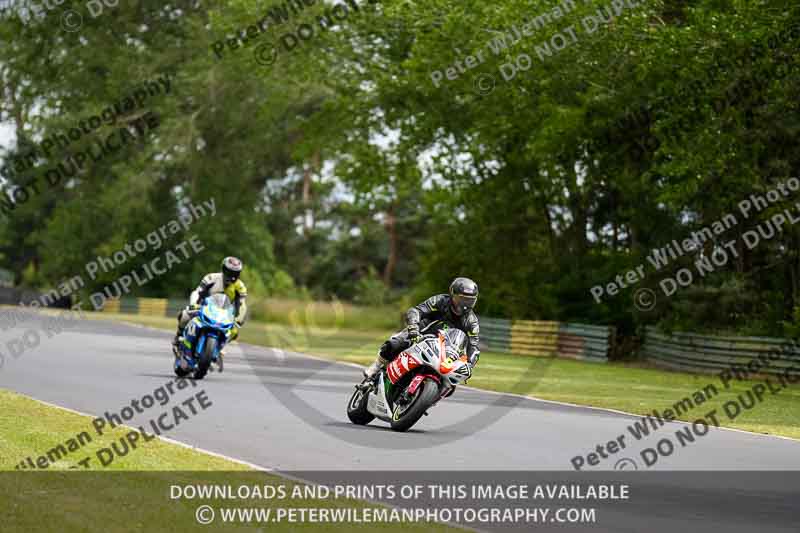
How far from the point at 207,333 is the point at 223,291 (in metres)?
0.68

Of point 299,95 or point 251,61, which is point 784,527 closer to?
point 251,61

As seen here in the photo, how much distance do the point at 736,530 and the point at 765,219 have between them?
23.9 m

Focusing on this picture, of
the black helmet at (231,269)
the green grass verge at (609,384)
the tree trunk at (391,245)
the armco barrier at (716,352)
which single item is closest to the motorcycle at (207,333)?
the black helmet at (231,269)

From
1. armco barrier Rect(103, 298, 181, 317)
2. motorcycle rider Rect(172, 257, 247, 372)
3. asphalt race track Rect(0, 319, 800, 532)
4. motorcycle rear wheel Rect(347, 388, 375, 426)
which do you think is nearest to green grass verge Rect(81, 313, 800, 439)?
asphalt race track Rect(0, 319, 800, 532)

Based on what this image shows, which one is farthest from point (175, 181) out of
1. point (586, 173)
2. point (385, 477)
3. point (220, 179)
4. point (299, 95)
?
point (385, 477)

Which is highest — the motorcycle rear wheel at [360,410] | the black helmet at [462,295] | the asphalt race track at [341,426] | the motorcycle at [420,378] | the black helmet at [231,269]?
the black helmet at [231,269]

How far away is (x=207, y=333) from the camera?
20.6 meters

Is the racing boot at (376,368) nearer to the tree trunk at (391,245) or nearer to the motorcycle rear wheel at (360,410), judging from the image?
the motorcycle rear wheel at (360,410)

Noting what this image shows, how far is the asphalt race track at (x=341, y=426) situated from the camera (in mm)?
12695

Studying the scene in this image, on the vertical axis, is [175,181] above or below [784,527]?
above

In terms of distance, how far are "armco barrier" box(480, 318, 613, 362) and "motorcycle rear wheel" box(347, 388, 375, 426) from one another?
22949 millimetres

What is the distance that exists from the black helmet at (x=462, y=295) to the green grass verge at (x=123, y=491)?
3.44 metres

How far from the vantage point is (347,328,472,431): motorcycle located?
554 inches

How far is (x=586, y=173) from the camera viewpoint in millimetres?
42156
